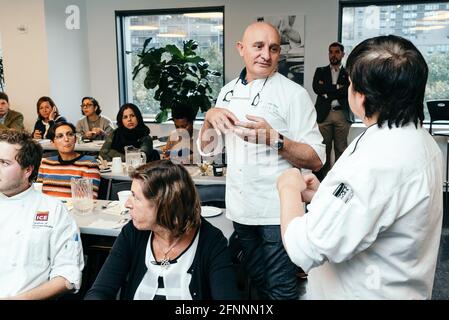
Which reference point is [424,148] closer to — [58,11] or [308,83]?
[308,83]

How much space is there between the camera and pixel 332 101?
5.73m

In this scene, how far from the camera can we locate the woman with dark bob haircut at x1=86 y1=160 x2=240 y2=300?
62.1 inches

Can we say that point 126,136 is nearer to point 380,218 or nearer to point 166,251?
point 166,251

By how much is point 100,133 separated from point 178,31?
7.60 ft

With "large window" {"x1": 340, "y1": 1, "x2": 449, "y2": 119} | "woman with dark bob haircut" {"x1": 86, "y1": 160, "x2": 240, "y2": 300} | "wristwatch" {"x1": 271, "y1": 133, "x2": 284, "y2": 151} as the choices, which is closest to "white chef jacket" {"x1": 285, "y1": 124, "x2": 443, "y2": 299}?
"woman with dark bob haircut" {"x1": 86, "y1": 160, "x2": 240, "y2": 300}

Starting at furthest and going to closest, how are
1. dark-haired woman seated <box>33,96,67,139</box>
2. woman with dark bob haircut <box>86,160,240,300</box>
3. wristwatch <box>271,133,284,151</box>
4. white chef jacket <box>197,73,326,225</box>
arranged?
dark-haired woman seated <box>33,96,67,139</box>
white chef jacket <box>197,73,326,225</box>
wristwatch <box>271,133,284,151</box>
woman with dark bob haircut <box>86,160,240,300</box>

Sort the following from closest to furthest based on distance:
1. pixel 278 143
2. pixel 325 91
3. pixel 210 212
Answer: pixel 278 143 < pixel 210 212 < pixel 325 91

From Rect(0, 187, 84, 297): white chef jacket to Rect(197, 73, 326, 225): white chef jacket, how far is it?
0.75m

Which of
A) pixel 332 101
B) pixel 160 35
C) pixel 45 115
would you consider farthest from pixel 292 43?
pixel 45 115

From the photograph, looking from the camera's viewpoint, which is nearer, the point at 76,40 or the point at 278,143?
the point at 278,143

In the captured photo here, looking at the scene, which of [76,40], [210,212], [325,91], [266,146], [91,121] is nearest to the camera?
[266,146]

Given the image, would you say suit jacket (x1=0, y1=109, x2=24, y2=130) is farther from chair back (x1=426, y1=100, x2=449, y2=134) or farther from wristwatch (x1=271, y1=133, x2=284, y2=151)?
chair back (x1=426, y1=100, x2=449, y2=134)

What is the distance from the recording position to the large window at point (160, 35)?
265 inches

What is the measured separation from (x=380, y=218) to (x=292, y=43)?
5.46m
